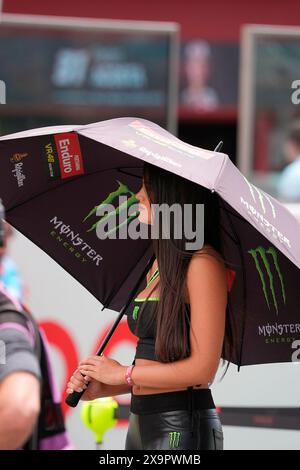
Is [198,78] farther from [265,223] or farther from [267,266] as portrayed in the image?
[265,223]

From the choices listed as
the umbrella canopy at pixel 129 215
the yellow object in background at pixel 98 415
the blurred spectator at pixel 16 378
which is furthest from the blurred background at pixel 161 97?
the blurred spectator at pixel 16 378

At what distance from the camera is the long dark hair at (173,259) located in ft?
9.67

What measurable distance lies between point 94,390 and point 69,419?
1.80 m

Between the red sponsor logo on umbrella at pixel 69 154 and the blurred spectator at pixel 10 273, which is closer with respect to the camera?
the red sponsor logo on umbrella at pixel 69 154

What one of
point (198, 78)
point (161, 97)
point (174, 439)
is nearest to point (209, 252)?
point (174, 439)

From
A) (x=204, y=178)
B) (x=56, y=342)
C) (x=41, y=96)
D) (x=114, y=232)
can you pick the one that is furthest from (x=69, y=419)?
(x=41, y=96)

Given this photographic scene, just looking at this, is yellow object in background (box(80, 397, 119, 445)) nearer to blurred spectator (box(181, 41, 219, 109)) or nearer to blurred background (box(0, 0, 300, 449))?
blurred background (box(0, 0, 300, 449))

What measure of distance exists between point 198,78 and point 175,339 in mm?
8517

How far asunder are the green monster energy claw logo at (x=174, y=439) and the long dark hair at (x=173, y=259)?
0.78 feet

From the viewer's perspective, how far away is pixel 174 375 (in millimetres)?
2902

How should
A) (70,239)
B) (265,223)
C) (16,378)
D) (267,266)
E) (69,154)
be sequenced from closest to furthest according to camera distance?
(16,378) → (265,223) → (267,266) → (69,154) → (70,239)

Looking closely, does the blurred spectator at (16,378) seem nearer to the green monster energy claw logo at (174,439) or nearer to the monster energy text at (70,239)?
the green monster energy claw logo at (174,439)

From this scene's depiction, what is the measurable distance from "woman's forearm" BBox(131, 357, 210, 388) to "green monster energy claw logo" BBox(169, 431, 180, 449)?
17cm

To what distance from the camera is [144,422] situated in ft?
9.95
